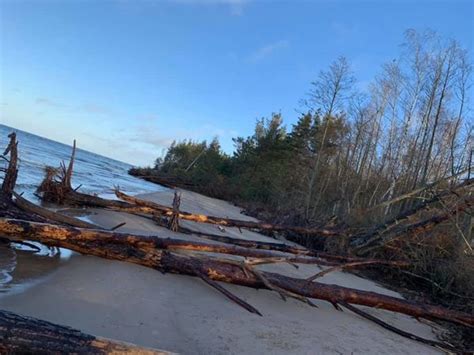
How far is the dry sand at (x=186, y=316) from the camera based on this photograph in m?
3.65

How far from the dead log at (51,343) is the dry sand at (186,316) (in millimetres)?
986

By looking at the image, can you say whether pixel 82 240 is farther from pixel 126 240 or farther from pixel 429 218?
pixel 429 218

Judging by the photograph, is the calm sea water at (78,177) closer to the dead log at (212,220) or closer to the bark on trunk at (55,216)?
the dead log at (212,220)

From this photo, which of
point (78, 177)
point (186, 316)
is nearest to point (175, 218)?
point (186, 316)

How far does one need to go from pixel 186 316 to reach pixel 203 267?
4.07 ft

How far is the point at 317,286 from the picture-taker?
5531mm

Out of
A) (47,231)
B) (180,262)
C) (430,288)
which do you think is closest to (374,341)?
(180,262)

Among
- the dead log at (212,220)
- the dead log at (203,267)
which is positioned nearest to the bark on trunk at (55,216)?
the dead log at (203,267)

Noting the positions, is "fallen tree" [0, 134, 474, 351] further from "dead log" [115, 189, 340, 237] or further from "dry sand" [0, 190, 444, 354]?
"dead log" [115, 189, 340, 237]

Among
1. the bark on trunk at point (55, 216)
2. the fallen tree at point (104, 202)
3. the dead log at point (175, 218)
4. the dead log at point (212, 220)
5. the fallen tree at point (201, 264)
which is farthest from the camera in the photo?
the fallen tree at point (104, 202)

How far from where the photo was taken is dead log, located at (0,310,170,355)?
7.92 ft

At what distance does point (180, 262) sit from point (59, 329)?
9.98 ft

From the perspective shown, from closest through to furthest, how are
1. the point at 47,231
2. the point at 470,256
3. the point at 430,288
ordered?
the point at 47,231
the point at 470,256
the point at 430,288

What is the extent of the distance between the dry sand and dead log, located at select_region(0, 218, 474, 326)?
163 mm
